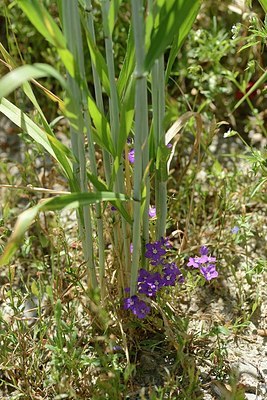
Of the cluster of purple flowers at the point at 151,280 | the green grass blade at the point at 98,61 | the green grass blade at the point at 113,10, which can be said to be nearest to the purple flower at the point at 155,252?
the cluster of purple flowers at the point at 151,280

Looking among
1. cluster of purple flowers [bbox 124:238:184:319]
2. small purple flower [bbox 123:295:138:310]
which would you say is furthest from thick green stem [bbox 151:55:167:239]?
small purple flower [bbox 123:295:138:310]

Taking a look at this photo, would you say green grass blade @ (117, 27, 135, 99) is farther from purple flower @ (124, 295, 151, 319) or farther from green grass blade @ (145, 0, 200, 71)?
purple flower @ (124, 295, 151, 319)

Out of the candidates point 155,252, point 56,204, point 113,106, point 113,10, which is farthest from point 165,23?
point 155,252

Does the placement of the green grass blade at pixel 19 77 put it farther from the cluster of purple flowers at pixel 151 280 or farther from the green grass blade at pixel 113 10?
the cluster of purple flowers at pixel 151 280

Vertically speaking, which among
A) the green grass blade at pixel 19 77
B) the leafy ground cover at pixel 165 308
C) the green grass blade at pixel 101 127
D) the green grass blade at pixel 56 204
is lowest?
the leafy ground cover at pixel 165 308

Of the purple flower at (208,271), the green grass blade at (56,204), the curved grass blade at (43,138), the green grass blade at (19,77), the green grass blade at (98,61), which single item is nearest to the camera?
the green grass blade at (19,77)

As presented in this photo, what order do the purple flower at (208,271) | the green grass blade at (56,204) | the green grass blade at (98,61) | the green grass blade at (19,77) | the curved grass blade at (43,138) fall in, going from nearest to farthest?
the green grass blade at (19,77) → the green grass blade at (56,204) → the green grass blade at (98,61) → the curved grass blade at (43,138) → the purple flower at (208,271)

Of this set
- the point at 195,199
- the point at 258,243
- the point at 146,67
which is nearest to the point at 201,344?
the point at 258,243
